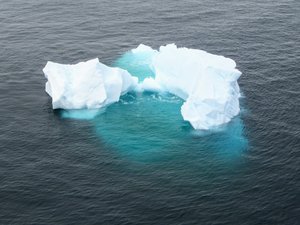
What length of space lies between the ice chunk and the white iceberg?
692 centimetres

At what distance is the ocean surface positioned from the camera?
80.9 meters

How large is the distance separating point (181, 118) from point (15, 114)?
3101 centimetres

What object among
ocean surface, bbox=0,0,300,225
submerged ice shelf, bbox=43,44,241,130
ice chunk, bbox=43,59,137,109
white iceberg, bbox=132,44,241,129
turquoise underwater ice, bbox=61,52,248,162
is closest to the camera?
ocean surface, bbox=0,0,300,225

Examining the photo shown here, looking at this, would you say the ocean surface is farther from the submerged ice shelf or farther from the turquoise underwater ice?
the submerged ice shelf

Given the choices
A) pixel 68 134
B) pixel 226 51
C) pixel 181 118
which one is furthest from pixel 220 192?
pixel 226 51

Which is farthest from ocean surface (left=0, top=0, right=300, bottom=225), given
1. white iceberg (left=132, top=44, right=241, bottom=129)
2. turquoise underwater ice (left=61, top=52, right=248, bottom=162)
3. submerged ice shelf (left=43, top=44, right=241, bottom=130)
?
submerged ice shelf (left=43, top=44, right=241, bottom=130)

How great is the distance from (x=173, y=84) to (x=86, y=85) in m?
17.1

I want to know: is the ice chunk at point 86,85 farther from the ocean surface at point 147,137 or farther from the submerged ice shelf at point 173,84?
the ocean surface at point 147,137

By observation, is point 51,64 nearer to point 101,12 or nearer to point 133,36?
point 133,36

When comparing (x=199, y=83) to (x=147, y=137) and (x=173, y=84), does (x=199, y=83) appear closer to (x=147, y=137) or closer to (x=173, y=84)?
(x=173, y=84)

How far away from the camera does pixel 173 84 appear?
4375 inches

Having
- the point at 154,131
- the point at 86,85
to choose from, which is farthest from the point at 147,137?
the point at 86,85

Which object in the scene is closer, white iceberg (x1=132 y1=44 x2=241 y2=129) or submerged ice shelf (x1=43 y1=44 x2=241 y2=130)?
white iceberg (x1=132 y1=44 x2=241 y2=129)

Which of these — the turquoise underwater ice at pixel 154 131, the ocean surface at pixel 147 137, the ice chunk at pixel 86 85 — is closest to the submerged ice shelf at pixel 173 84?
the ice chunk at pixel 86 85
